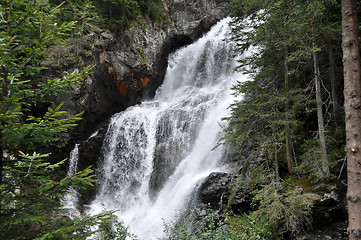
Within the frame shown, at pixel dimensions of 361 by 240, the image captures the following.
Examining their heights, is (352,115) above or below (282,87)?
above

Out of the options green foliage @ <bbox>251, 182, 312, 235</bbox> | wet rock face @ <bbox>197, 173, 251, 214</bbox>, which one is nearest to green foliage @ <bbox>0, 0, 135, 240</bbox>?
green foliage @ <bbox>251, 182, 312, 235</bbox>

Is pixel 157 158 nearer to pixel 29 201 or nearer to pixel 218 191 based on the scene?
pixel 218 191

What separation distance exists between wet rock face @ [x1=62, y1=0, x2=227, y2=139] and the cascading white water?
134cm


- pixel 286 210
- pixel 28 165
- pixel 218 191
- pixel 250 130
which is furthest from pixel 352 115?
pixel 218 191

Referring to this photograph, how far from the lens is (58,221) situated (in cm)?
345

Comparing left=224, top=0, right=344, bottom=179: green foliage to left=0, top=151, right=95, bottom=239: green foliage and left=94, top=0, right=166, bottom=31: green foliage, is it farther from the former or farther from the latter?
left=94, top=0, right=166, bottom=31: green foliage

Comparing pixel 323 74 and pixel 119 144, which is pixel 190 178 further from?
pixel 323 74

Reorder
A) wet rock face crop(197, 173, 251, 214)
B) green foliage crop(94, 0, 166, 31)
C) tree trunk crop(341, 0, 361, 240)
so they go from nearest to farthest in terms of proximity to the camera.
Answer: tree trunk crop(341, 0, 361, 240)
wet rock face crop(197, 173, 251, 214)
green foliage crop(94, 0, 166, 31)

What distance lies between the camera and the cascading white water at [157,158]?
12586 millimetres

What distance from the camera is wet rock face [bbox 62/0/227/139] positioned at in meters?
16.7

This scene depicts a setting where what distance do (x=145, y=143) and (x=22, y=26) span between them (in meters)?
12.7

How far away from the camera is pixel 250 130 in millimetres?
7723

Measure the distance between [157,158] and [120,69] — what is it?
7234 mm

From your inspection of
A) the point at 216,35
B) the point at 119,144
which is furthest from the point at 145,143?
the point at 216,35
